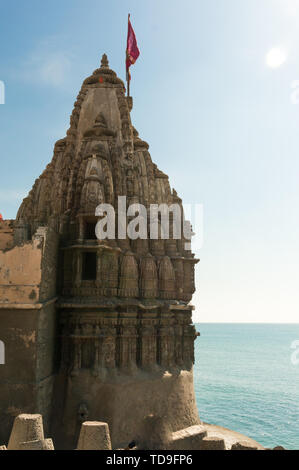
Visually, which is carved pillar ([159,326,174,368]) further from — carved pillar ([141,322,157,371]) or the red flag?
the red flag

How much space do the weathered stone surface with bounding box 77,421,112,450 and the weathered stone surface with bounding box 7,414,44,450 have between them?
3.76ft

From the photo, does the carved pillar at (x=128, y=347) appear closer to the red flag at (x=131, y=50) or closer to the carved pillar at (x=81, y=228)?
the carved pillar at (x=81, y=228)

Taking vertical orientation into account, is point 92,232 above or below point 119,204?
below

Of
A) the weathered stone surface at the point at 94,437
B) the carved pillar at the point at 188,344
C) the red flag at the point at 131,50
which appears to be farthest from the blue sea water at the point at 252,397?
the red flag at the point at 131,50

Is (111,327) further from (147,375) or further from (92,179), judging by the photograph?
(92,179)

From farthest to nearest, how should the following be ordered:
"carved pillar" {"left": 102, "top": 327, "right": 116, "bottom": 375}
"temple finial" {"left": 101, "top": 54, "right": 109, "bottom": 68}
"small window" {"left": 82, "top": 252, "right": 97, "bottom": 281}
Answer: "temple finial" {"left": 101, "top": 54, "right": 109, "bottom": 68} → "small window" {"left": 82, "top": 252, "right": 97, "bottom": 281} → "carved pillar" {"left": 102, "top": 327, "right": 116, "bottom": 375}

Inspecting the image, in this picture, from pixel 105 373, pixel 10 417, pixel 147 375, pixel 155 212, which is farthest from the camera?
pixel 155 212

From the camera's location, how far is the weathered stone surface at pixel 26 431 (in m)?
11.4

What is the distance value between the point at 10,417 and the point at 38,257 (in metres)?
5.75

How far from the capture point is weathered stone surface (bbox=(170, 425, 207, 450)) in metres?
18.9

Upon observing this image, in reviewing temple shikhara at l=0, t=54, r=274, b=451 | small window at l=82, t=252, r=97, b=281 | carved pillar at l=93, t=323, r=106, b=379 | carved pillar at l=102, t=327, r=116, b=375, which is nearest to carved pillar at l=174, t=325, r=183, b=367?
temple shikhara at l=0, t=54, r=274, b=451

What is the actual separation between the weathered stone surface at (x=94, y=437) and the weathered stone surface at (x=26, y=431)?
115 centimetres

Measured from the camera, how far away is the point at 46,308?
17.2 metres
